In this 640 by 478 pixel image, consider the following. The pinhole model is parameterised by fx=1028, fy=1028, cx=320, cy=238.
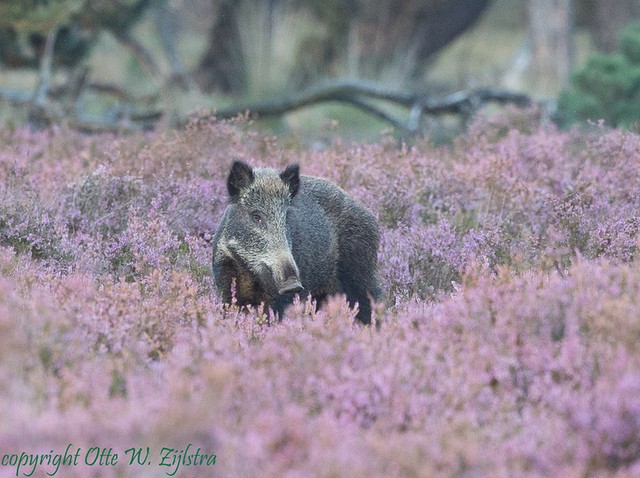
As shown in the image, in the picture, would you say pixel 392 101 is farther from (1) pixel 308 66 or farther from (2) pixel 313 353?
(2) pixel 313 353

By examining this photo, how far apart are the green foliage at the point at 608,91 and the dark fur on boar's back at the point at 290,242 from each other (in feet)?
23.1

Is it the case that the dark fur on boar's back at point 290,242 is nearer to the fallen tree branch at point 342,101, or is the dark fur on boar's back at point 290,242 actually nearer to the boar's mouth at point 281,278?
the boar's mouth at point 281,278

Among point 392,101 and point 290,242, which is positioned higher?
point 392,101

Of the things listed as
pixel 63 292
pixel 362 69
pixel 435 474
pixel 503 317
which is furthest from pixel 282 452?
pixel 362 69

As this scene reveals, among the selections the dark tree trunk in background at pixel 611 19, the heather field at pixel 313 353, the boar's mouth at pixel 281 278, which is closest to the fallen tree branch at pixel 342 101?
the heather field at pixel 313 353

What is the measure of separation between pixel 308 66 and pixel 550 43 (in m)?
4.73

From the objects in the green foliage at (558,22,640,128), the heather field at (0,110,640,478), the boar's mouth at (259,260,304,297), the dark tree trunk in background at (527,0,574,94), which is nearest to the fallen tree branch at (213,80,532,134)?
the green foliage at (558,22,640,128)

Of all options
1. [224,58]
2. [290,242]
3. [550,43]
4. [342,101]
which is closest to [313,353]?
[290,242]

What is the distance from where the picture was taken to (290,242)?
6.49 metres

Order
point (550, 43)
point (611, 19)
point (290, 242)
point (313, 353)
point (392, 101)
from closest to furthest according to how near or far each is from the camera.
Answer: point (313, 353), point (290, 242), point (392, 101), point (550, 43), point (611, 19)

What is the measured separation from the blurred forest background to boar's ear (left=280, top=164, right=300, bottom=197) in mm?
6162

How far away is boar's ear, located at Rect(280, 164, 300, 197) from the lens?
21.6 ft

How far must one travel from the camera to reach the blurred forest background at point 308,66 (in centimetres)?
1341

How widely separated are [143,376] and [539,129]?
811cm
